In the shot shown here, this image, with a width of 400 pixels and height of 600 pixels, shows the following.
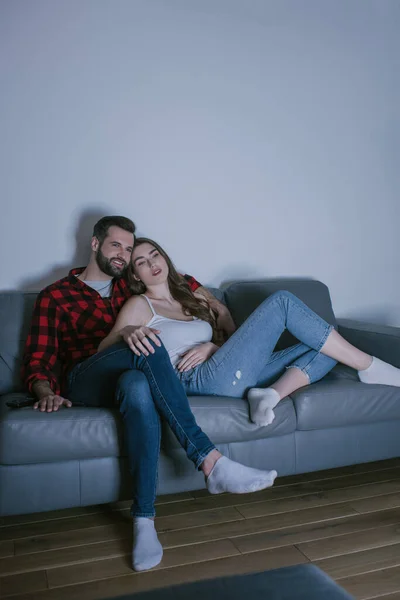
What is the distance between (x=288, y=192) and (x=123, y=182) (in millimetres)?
937

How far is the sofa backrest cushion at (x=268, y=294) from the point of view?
2.66 meters

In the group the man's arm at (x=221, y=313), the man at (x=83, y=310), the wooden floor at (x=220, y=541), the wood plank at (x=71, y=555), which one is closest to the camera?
the wooden floor at (x=220, y=541)

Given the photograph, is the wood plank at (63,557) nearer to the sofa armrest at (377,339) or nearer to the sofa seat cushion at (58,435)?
the sofa seat cushion at (58,435)

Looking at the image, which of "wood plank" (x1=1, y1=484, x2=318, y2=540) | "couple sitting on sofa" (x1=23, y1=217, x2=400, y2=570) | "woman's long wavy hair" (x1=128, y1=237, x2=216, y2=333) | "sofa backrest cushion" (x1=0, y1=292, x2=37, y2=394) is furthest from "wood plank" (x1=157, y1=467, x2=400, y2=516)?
"sofa backrest cushion" (x1=0, y1=292, x2=37, y2=394)

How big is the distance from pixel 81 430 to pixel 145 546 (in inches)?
16.2

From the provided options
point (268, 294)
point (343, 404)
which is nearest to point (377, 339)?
point (343, 404)

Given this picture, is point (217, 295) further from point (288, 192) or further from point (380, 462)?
point (380, 462)

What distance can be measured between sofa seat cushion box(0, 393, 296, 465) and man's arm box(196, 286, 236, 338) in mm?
574

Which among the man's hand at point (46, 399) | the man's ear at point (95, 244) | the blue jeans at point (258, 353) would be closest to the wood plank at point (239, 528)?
the blue jeans at point (258, 353)

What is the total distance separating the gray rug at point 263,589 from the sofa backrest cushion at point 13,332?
5.28 ft

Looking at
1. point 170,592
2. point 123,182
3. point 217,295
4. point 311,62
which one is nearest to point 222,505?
point 217,295

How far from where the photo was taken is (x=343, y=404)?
207 centimetres

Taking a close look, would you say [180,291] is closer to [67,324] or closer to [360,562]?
[67,324]

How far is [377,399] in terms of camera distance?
2113mm
